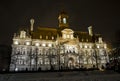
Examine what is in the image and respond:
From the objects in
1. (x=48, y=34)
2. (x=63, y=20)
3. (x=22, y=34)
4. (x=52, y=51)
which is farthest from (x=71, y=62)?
(x=63, y=20)

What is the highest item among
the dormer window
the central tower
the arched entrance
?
the central tower

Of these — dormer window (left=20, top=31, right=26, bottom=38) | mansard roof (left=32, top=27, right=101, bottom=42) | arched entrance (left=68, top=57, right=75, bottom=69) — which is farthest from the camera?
mansard roof (left=32, top=27, right=101, bottom=42)

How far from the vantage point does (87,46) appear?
66.4 meters

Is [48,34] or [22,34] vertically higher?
[48,34]

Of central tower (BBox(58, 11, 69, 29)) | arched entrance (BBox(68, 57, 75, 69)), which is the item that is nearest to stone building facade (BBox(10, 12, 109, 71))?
arched entrance (BBox(68, 57, 75, 69))

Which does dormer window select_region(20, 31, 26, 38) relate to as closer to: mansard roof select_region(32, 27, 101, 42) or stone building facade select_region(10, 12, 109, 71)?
stone building facade select_region(10, 12, 109, 71)

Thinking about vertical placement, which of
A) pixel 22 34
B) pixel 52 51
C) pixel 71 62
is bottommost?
pixel 71 62

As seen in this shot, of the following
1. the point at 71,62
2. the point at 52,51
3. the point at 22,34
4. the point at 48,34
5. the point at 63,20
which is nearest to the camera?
the point at 22,34

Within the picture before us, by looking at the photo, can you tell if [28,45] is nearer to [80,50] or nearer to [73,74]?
[80,50]

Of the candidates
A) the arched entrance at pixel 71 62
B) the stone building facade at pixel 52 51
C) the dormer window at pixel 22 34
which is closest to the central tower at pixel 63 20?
the stone building facade at pixel 52 51

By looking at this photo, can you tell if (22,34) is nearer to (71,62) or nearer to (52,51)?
(52,51)

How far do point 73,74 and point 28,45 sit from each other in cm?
3313

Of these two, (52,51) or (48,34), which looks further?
(48,34)

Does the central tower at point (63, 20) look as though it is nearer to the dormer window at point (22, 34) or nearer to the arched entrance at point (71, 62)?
the arched entrance at point (71, 62)
